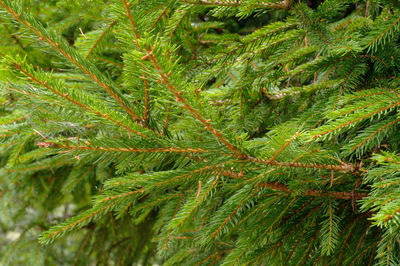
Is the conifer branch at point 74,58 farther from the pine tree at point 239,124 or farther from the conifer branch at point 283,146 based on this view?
the conifer branch at point 283,146

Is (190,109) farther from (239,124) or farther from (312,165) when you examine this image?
(239,124)

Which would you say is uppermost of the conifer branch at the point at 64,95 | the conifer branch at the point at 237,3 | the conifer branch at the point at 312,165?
the conifer branch at the point at 237,3

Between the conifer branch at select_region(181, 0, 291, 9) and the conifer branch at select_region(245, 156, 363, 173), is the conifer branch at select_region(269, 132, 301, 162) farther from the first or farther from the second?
the conifer branch at select_region(181, 0, 291, 9)

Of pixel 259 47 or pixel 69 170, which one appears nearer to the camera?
pixel 259 47

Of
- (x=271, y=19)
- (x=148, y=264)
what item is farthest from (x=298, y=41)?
(x=148, y=264)

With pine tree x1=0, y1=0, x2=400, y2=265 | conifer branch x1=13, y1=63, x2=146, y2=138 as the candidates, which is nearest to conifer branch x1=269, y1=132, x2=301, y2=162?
pine tree x1=0, y1=0, x2=400, y2=265

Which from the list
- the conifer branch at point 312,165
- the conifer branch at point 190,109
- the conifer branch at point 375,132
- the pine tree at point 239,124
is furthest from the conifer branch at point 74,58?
the conifer branch at point 375,132

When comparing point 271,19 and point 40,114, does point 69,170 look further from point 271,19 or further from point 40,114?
point 271,19

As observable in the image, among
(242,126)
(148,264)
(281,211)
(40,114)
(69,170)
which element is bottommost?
(148,264)
